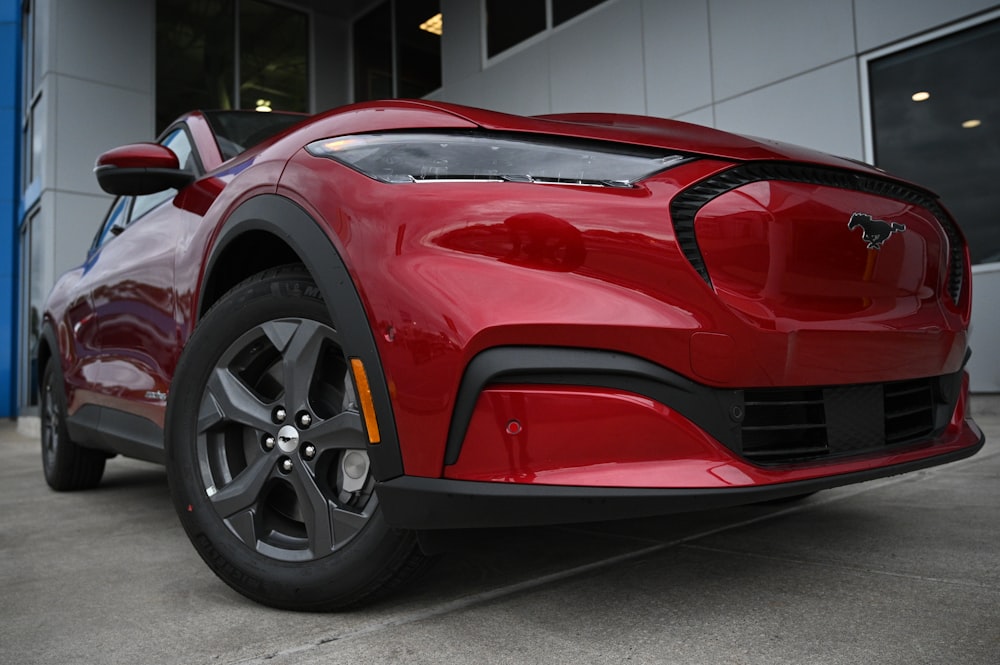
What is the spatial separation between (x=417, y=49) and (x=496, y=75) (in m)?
1.96

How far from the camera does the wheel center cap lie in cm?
173

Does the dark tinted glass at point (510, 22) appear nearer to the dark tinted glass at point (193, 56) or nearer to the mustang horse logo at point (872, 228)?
the dark tinted glass at point (193, 56)

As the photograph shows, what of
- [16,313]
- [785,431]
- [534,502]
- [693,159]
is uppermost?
[16,313]

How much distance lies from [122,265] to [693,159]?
7.46 ft

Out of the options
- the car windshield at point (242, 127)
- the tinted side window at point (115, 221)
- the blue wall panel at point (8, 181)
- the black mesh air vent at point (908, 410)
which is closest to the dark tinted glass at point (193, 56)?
the blue wall panel at point (8, 181)

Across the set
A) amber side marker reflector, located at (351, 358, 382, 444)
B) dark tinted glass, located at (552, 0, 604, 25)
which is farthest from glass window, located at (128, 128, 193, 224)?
dark tinted glass, located at (552, 0, 604, 25)

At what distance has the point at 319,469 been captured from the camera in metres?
1.71

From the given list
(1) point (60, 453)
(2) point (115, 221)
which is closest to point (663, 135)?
(2) point (115, 221)

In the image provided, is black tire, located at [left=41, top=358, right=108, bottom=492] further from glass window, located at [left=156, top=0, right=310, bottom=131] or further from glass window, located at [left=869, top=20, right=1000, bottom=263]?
glass window, located at [left=156, top=0, right=310, bottom=131]

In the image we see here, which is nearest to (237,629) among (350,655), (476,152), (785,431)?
(350,655)

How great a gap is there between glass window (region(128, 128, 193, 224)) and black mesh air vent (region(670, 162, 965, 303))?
6.17 feet

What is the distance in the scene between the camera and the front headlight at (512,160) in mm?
1539

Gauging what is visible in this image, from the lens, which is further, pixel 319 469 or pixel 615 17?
pixel 615 17

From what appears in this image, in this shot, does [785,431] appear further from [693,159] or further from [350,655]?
[350,655]
